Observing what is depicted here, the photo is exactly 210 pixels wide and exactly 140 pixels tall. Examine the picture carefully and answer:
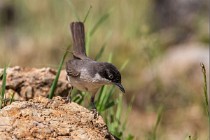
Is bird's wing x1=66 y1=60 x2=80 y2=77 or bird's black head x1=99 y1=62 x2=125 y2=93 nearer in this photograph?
bird's black head x1=99 y1=62 x2=125 y2=93

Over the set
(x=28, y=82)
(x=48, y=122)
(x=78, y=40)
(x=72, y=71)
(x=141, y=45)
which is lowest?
(x=48, y=122)

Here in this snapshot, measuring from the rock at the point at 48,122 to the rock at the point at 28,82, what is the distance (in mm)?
1124

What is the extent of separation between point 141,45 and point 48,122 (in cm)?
435

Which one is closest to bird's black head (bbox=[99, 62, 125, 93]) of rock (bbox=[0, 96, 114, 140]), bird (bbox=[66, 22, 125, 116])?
bird (bbox=[66, 22, 125, 116])

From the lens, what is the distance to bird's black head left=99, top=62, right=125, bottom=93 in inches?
217

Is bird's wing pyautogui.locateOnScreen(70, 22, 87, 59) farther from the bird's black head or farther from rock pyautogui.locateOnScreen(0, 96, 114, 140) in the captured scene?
rock pyautogui.locateOnScreen(0, 96, 114, 140)

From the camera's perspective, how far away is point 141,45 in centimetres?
852

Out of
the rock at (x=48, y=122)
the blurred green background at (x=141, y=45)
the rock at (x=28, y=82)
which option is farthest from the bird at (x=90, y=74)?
the blurred green background at (x=141, y=45)

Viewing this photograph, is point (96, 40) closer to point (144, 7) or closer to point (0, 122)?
point (144, 7)

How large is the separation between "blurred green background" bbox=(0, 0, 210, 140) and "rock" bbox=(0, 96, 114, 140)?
3.49m

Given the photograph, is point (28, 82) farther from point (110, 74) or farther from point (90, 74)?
point (110, 74)

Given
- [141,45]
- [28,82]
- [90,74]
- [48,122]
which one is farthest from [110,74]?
[141,45]

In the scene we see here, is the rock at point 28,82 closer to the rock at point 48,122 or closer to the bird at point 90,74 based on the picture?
the bird at point 90,74

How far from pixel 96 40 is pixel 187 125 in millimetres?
2987
